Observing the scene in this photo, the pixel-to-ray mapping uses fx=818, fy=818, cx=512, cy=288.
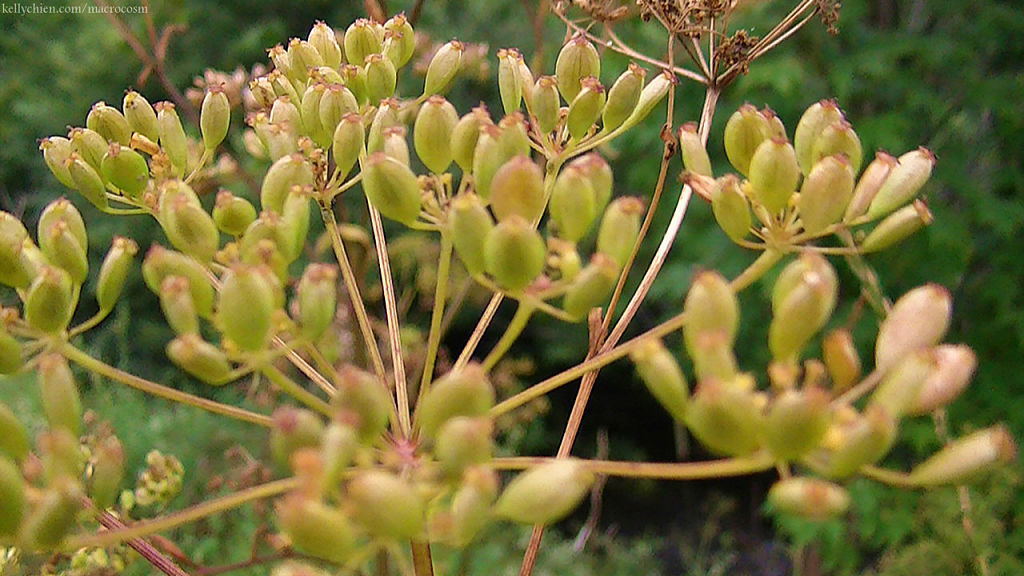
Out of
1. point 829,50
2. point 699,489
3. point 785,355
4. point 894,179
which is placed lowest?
point 699,489

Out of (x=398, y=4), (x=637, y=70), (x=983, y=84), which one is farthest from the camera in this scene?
(x=398, y=4)

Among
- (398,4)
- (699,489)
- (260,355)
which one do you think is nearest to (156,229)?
(398,4)

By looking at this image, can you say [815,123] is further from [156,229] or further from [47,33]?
[47,33]

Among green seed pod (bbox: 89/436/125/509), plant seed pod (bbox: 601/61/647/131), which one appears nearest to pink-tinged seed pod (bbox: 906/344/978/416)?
plant seed pod (bbox: 601/61/647/131)

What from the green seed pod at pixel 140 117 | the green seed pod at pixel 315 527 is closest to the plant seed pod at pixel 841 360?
the green seed pod at pixel 315 527

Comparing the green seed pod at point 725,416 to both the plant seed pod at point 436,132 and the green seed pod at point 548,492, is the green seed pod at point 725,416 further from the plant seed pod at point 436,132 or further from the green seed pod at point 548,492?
the plant seed pod at point 436,132

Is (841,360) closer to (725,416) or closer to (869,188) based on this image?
(725,416)
